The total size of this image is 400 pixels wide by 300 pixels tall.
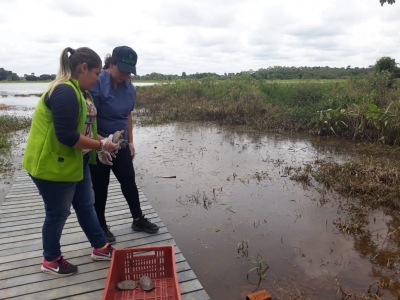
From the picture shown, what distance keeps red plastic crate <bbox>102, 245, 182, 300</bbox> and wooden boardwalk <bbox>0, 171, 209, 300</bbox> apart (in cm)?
15

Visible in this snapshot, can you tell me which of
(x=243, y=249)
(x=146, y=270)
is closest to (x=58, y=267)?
(x=146, y=270)

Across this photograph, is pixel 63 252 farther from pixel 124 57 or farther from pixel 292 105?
pixel 292 105

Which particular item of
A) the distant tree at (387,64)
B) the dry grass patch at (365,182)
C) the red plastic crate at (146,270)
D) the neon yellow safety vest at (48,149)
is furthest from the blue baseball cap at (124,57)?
the distant tree at (387,64)

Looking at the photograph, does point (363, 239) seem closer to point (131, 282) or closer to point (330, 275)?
point (330, 275)

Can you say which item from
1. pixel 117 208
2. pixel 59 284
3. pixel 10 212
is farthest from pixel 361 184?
pixel 10 212

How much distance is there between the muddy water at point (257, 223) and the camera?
3.19 meters

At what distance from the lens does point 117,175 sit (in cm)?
293

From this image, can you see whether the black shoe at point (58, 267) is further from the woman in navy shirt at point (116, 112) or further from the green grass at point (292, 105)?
the green grass at point (292, 105)

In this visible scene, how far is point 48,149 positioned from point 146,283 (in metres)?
1.14

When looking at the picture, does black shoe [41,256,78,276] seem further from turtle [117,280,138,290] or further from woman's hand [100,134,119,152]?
woman's hand [100,134,119,152]

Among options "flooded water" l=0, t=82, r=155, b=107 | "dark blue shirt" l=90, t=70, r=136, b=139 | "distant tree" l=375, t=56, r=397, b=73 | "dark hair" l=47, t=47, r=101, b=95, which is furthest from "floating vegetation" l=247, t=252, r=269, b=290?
"distant tree" l=375, t=56, r=397, b=73

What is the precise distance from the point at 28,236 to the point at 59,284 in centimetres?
102

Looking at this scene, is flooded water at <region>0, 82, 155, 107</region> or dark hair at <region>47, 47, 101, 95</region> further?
flooded water at <region>0, 82, 155, 107</region>

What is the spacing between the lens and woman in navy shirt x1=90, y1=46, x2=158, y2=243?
255 cm
